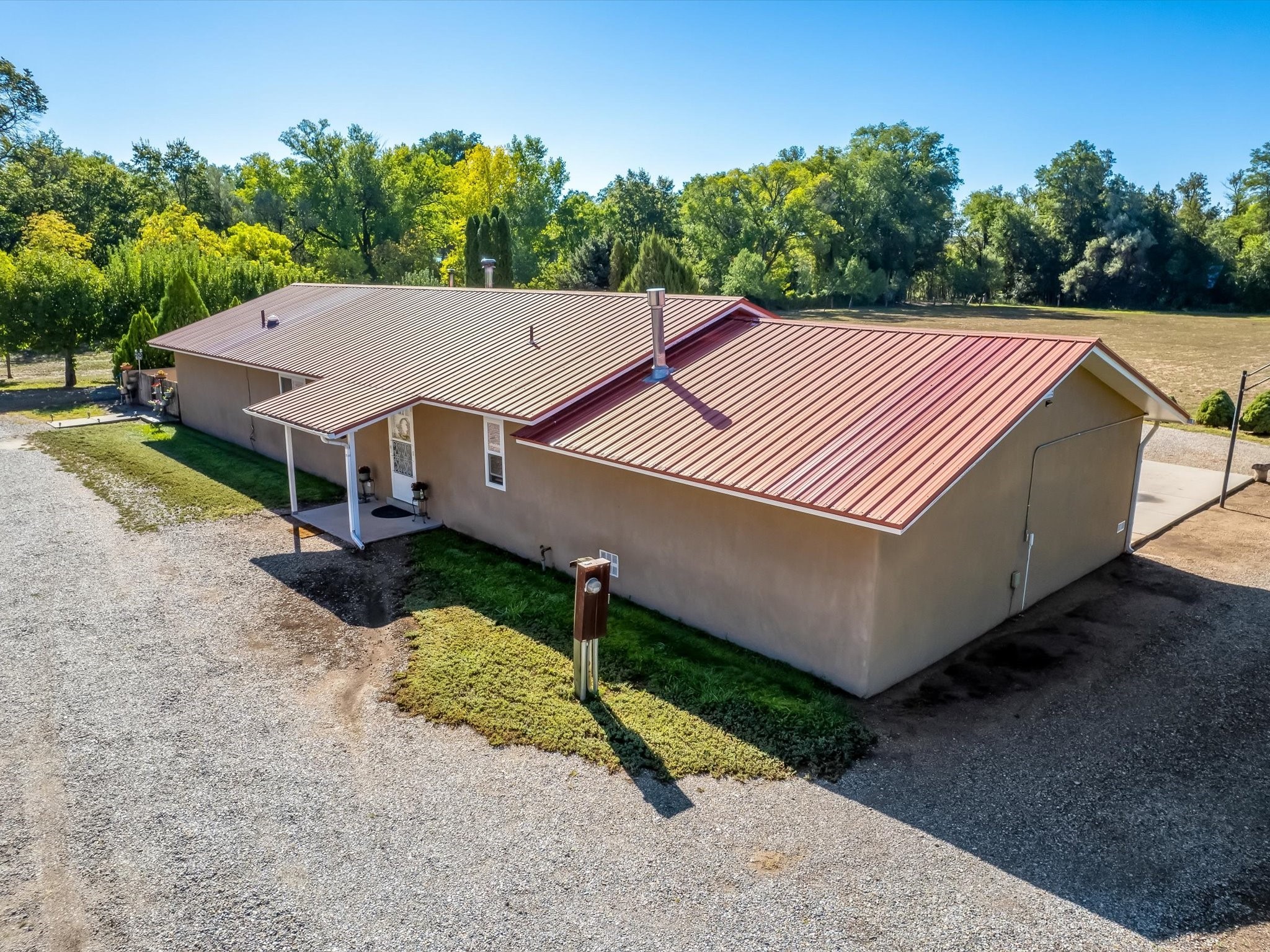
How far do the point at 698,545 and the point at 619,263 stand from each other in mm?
32025

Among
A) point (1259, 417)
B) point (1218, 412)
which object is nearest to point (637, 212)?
point (1218, 412)

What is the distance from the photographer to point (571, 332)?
14.2 metres

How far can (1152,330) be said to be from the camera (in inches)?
1930

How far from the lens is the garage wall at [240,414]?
57.2 ft

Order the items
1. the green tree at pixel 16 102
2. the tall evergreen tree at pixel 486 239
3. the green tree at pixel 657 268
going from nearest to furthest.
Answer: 1. the green tree at pixel 657 268
2. the tall evergreen tree at pixel 486 239
3. the green tree at pixel 16 102

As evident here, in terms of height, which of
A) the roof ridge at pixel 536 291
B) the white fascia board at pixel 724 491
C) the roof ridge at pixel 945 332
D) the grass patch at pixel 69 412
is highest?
the roof ridge at pixel 536 291

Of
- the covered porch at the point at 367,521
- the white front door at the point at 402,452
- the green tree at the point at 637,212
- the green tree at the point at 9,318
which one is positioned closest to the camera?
the covered porch at the point at 367,521

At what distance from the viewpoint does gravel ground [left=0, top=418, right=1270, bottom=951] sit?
566 centimetres

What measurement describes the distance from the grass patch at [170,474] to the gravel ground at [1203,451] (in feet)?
62.8

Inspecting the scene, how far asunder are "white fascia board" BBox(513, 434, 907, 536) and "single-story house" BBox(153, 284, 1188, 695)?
0.08 ft

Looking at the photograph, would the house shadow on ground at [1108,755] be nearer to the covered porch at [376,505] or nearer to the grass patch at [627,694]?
the grass patch at [627,694]

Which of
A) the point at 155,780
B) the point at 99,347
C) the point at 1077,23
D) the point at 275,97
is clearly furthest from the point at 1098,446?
the point at 275,97

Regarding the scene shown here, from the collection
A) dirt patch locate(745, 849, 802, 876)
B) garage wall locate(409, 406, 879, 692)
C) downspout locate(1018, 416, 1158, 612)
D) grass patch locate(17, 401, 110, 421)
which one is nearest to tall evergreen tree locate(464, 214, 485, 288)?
grass patch locate(17, 401, 110, 421)

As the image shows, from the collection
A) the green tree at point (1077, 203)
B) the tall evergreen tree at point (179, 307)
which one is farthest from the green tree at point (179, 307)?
the green tree at point (1077, 203)
